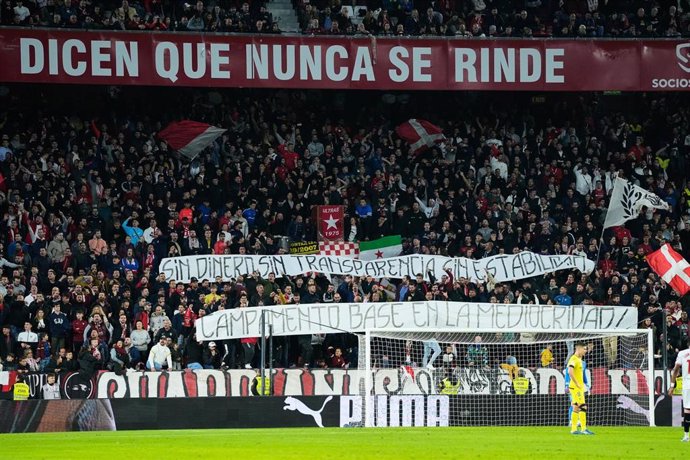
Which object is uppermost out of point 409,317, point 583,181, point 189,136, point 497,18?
point 497,18

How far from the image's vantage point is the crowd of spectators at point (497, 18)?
3344cm

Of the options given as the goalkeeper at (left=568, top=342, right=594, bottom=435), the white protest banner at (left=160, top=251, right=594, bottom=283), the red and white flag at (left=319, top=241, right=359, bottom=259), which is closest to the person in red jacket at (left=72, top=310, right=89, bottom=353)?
the white protest banner at (left=160, top=251, right=594, bottom=283)

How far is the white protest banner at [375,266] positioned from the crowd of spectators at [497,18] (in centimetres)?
647

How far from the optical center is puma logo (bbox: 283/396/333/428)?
77.0ft

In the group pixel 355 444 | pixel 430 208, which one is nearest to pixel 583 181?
pixel 430 208

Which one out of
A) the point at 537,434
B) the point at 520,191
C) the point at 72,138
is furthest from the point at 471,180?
the point at 537,434

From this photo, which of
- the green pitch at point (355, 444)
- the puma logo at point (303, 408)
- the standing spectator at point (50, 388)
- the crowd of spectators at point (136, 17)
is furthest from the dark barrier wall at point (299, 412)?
Result: the crowd of spectators at point (136, 17)

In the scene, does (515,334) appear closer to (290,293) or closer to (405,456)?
(290,293)

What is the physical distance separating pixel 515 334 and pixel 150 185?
9171 millimetres

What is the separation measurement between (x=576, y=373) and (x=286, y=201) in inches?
463

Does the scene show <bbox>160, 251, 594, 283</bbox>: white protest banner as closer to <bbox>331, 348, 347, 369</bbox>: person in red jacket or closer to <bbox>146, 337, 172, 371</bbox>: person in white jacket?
<bbox>331, 348, 347, 369</bbox>: person in red jacket

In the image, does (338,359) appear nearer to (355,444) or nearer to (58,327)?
(58,327)

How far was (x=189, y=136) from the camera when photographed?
3306cm

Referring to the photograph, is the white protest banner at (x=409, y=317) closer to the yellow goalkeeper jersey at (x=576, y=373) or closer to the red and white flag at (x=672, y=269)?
the red and white flag at (x=672, y=269)
